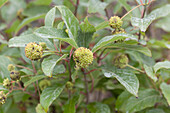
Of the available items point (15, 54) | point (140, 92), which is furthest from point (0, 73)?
point (140, 92)

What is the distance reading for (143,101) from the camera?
3.52 feet

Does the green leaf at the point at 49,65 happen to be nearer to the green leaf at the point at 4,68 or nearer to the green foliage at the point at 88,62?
the green foliage at the point at 88,62

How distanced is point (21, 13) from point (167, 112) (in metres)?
1.60

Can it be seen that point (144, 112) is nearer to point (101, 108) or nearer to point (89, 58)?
point (101, 108)

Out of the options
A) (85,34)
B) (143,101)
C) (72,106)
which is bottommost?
(143,101)

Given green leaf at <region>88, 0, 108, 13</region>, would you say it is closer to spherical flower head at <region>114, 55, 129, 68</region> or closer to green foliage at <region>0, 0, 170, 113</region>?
green foliage at <region>0, 0, 170, 113</region>

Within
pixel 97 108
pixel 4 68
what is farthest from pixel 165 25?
pixel 4 68

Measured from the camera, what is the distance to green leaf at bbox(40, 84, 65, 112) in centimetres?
84

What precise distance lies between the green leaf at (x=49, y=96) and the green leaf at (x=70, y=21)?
0.98 feet

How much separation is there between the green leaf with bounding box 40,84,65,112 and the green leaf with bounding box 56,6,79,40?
30 centimetres

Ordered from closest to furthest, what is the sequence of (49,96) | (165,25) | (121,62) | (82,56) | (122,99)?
1. (82,56)
2. (49,96)
3. (121,62)
4. (122,99)
5. (165,25)

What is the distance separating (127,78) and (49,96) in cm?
39

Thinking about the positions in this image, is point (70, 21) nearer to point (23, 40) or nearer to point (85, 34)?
point (85, 34)

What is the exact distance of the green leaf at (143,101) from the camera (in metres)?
1.04
